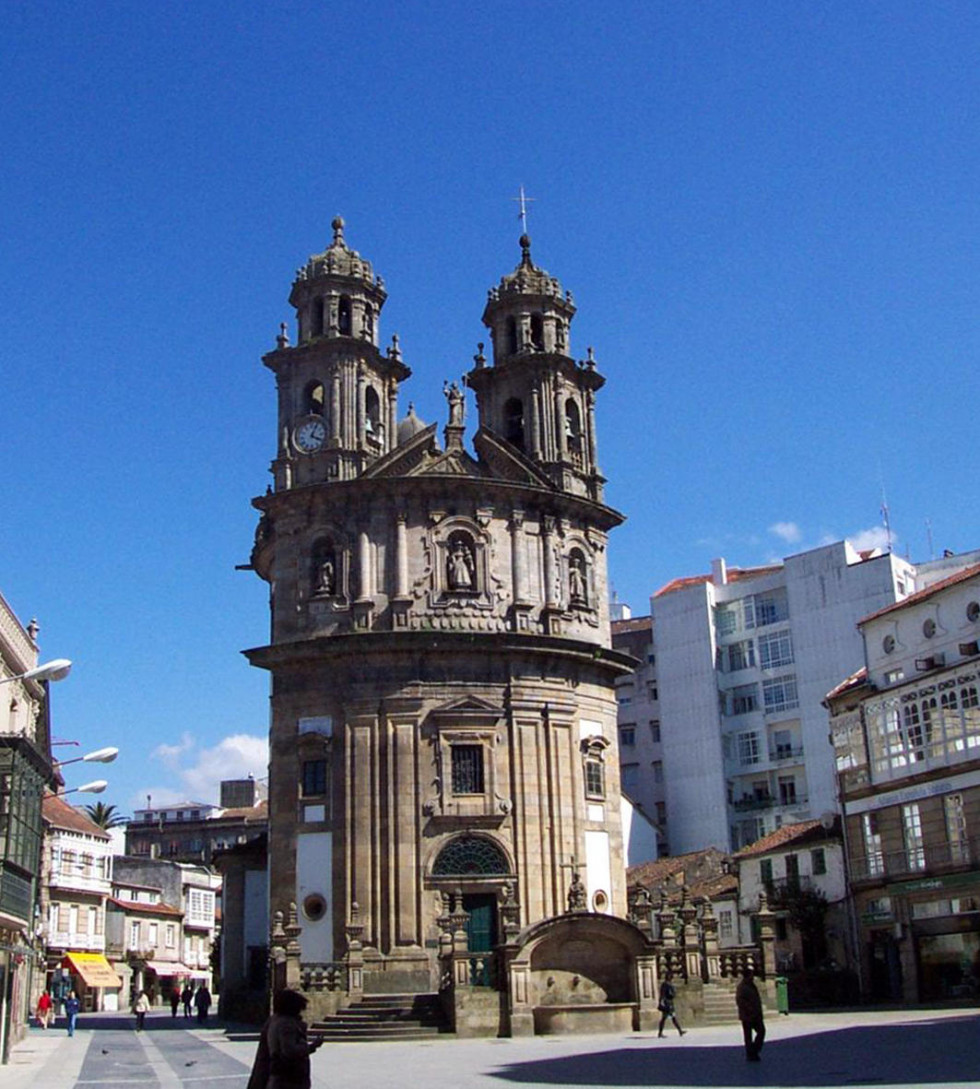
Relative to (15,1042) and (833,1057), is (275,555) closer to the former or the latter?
(15,1042)

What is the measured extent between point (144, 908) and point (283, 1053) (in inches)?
2920

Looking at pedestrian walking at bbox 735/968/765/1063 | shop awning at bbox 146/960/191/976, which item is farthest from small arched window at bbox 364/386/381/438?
shop awning at bbox 146/960/191/976

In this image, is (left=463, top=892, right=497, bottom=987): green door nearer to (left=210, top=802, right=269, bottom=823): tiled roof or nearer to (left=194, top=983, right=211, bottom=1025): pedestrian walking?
(left=194, top=983, right=211, bottom=1025): pedestrian walking

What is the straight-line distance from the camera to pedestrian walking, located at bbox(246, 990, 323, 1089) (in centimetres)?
1177

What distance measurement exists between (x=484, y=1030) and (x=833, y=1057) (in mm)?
12822

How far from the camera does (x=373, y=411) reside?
48125 mm

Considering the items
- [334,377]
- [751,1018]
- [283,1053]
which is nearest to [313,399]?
[334,377]

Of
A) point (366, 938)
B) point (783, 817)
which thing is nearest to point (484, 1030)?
point (366, 938)

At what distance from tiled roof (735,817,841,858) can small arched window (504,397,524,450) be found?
A: 19156mm

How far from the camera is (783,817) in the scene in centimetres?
7019

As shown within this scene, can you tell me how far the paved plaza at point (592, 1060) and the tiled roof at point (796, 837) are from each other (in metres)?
14.4

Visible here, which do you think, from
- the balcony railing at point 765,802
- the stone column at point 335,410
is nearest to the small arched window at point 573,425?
the stone column at point 335,410

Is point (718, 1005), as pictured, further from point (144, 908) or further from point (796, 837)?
point (144, 908)

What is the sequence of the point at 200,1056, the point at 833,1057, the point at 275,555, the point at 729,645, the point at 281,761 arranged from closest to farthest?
the point at 833,1057
the point at 200,1056
the point at 281,761
the point at 275,555
the point at 729,645
